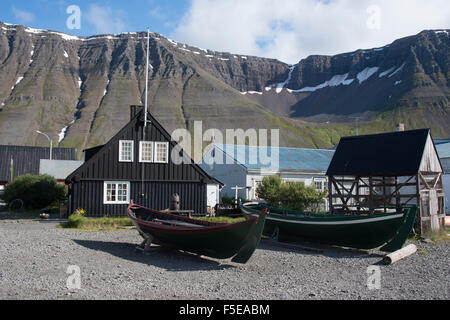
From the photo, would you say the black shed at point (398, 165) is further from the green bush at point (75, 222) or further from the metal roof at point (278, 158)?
the green bush at point (75, 222)

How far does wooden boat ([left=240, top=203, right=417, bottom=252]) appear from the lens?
1587 cm

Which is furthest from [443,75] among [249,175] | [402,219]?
[402,219]

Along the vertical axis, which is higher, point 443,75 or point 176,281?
point 443,75

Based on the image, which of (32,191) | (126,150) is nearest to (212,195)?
(126,150)

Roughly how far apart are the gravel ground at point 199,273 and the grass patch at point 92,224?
10.3 ft

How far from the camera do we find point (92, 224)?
21266mm

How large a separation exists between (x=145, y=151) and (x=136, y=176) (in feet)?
5.56

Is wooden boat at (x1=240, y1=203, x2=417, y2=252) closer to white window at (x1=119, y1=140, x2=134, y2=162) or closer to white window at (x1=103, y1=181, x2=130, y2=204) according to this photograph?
white window at (x1=103, y1=181, x2=130, y2=204)

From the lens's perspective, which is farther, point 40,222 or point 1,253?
point 40,222

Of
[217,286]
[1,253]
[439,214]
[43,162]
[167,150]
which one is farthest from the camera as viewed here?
[43,162]

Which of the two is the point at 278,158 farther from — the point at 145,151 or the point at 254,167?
the point at 145,151

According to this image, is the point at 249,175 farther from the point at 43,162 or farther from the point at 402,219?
the point at 43,162

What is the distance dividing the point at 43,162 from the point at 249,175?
25221 millimetres

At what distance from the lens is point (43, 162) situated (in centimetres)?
4603
